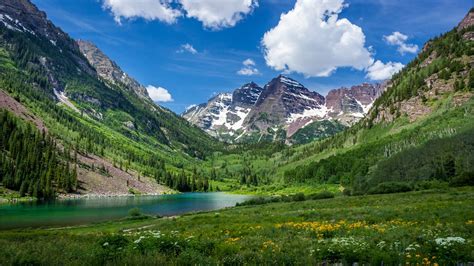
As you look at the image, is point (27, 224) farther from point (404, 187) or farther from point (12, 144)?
point (12, 144)

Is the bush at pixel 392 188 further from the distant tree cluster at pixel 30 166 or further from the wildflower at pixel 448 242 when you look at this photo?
the distant tree cluster at pixel 30 166

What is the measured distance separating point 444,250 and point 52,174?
7220 inches

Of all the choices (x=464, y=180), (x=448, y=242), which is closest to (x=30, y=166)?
(x=464, y=180)

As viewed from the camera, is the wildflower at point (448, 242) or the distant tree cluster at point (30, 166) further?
the distant tree cluster at point (30, 166)

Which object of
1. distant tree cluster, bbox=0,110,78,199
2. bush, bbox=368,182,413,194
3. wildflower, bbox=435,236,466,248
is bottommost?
wildflower, bbox=435,236,466,248

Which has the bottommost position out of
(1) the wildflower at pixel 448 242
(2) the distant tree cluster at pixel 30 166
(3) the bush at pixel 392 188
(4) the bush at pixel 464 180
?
(1) the wildflower at pixel 448 242

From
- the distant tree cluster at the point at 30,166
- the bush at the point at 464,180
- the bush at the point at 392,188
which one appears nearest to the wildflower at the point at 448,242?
the bush at the point at 392,188

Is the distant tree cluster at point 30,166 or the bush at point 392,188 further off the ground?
the distant tree cluster at point 30,166

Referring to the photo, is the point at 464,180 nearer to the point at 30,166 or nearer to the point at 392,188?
the point at 392,188

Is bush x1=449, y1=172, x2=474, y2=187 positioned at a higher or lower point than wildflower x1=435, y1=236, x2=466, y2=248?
higher

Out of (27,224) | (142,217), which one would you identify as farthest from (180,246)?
(27,224)

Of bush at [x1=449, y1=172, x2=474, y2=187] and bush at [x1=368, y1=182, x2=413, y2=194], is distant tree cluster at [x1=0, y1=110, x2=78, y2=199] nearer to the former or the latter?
bush at [x1=368, y1=182, x2=413, y2=194]

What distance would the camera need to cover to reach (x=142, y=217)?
77812 millimetres

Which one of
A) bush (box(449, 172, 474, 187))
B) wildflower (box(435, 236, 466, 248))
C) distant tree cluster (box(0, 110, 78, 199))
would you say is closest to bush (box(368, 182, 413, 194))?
bush (box(449, 172, 474, 187))
